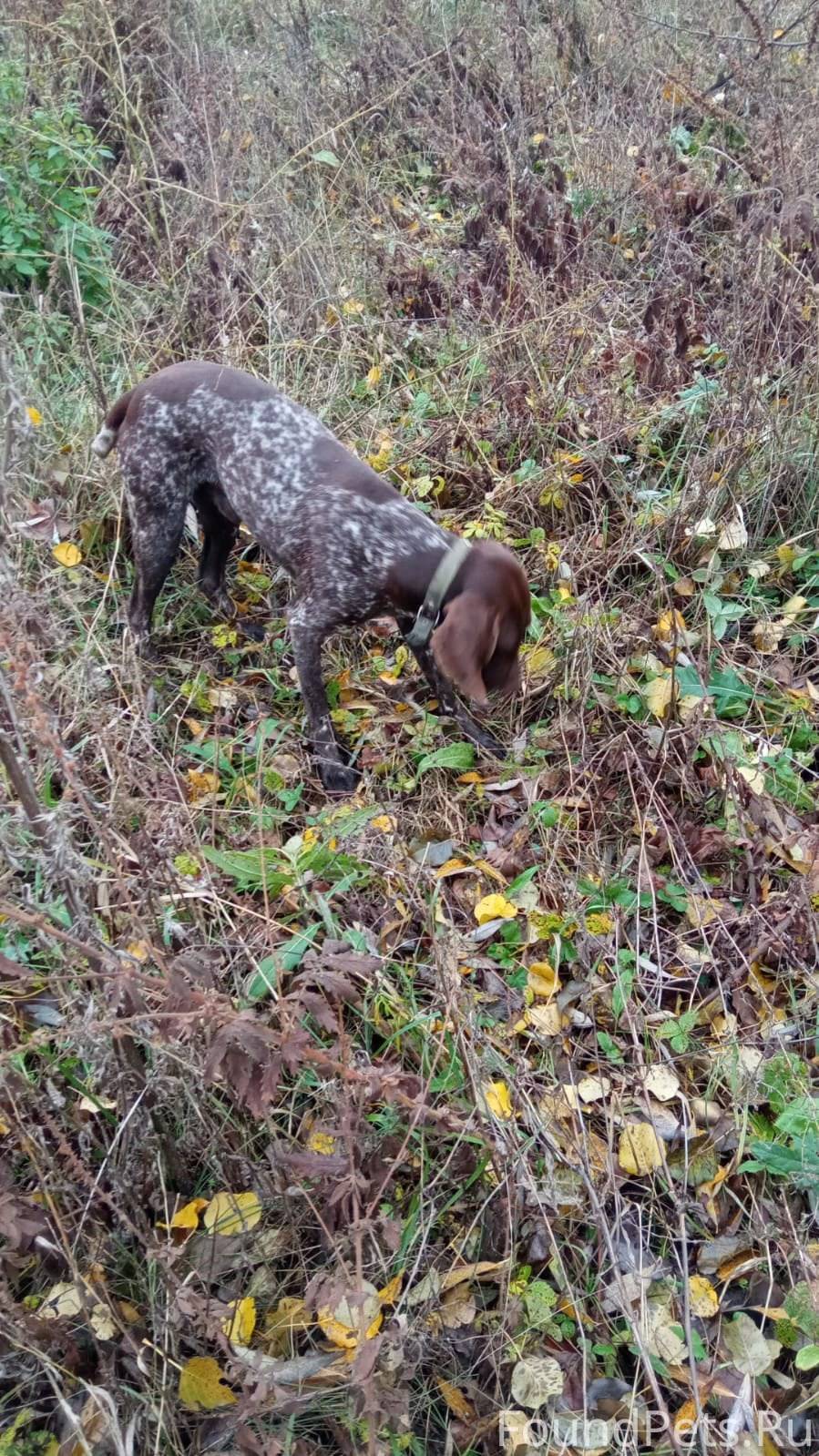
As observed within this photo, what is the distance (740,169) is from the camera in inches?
201

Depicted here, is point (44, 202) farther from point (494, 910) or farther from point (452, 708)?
point (494, 910)

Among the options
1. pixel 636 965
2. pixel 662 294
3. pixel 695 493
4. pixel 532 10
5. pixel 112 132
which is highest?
pixel 532 10

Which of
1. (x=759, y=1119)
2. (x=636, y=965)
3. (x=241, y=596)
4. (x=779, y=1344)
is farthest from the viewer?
(x=241, y=596)

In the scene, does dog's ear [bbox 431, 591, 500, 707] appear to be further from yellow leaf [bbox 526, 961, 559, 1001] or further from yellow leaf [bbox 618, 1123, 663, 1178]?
yellow leaf [bbox 618, 1123, 663, 1178]

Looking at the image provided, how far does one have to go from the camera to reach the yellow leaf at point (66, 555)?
4.05 m

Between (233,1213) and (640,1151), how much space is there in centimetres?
94

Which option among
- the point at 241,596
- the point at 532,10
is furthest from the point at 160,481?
the point at 532,10

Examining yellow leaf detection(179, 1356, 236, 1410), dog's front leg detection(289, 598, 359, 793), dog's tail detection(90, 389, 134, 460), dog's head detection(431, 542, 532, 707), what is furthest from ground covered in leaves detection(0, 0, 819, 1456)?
dog's head detection(431, 542, 532, 707)

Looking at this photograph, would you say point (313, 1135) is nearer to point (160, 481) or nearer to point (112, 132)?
point (160, 481)

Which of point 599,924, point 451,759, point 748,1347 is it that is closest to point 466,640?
point 451,759

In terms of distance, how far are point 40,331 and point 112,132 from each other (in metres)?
2.02

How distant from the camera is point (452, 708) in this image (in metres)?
3.66

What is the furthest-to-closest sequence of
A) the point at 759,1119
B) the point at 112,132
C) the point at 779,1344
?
the point at 112,132, the point at 759,1119, the point at 779,1344

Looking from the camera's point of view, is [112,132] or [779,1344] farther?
[112,132]
